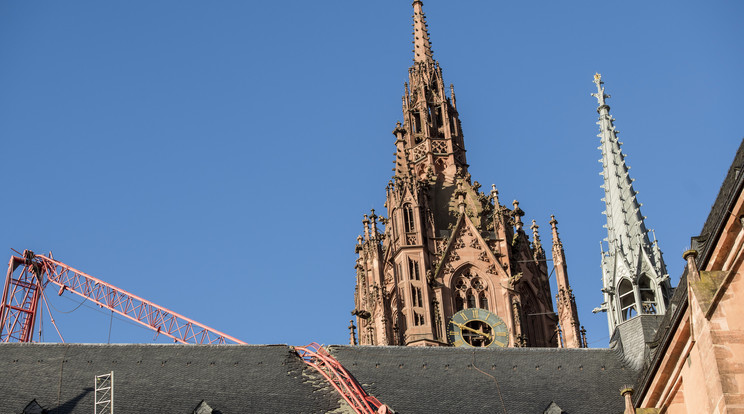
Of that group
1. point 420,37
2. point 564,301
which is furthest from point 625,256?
point 420,37

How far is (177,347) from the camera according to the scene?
4138 centimetres

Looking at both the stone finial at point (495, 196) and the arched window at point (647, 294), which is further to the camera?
the stone finial at point (495, 196)

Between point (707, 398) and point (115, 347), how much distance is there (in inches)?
739

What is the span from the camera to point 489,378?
40812 millimetres

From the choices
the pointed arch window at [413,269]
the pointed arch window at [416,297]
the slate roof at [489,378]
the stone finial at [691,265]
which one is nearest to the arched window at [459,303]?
the pointed arch window at [416,297]

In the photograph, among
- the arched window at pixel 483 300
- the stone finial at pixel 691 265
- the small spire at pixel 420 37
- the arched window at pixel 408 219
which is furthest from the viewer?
the small spire at pixel 420 37

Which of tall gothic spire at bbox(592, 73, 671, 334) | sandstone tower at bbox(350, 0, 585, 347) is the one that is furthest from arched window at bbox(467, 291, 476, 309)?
tall gothic spire at bbox(592, 73, 671, 334)

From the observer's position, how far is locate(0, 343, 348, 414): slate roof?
3812 cm

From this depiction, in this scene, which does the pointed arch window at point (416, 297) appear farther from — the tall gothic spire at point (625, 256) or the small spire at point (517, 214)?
the tall gothic spire at point (625, 256)

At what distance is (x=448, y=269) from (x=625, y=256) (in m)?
16.4

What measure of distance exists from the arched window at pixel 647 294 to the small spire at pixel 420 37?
104 feet

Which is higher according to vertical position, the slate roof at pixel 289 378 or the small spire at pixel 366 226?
the small spire at pixel 366 226

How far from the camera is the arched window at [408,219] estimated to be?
6278 cm

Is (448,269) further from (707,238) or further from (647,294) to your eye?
(707,238)
